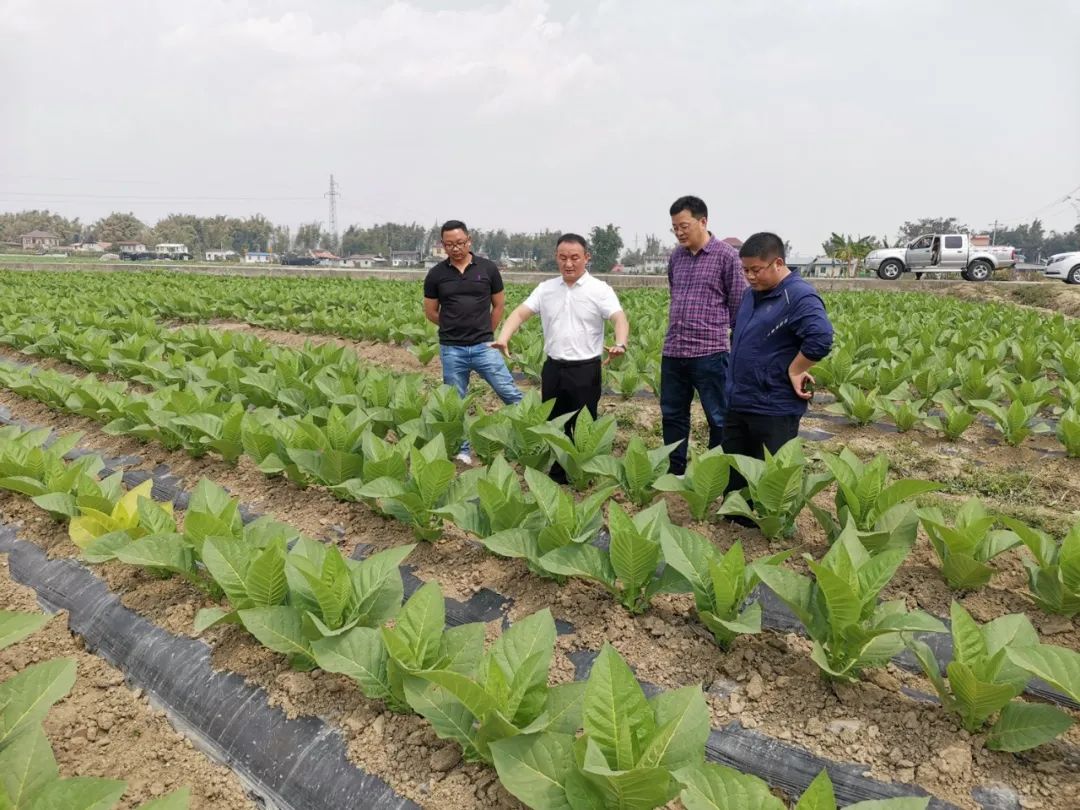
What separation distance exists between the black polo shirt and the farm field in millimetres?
494

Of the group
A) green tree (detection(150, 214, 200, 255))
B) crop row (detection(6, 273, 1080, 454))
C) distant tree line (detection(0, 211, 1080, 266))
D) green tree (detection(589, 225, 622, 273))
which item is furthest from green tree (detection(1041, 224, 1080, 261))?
green tree (detection(150, 214, 200, 255))

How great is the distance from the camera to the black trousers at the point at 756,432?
11.4 feet

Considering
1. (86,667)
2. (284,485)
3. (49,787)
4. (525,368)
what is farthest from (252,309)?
(49,787)

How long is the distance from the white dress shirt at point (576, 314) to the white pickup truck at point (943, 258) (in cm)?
2613

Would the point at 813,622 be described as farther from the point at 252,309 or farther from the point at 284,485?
the point at 252,309

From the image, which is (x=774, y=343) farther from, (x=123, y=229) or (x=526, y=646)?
(x=123, y=229)

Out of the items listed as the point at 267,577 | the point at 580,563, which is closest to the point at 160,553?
the point at 267,577

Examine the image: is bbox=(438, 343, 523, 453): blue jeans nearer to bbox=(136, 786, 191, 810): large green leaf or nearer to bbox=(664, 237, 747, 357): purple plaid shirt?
bbox=(664, 237, 747, 357): purple plaid shirt

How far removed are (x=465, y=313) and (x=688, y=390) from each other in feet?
5.74

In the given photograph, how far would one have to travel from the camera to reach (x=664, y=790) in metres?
1.61

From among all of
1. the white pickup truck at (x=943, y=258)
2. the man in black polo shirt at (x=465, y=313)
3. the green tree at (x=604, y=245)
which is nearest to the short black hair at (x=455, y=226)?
the man in black polo shirt at (x=465, y=313)

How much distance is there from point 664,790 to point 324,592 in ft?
4.16

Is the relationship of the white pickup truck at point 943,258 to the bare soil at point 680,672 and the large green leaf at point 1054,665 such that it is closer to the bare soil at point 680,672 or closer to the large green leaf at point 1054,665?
the bare soil at point 680,672

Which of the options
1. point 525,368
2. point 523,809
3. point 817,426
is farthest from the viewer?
point 525,368
